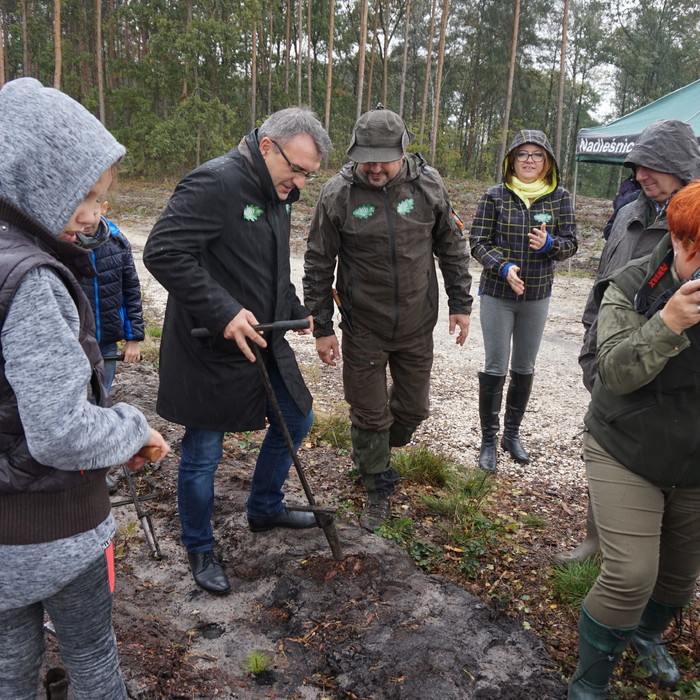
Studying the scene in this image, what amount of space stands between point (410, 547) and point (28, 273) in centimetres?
274

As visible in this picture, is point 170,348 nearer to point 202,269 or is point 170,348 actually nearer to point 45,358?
point 202,269

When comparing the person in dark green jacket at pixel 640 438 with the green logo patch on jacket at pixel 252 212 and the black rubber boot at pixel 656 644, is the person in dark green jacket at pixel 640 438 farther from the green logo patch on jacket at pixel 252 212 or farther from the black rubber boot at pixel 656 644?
the green logo patch on jacket at pixel 252 212

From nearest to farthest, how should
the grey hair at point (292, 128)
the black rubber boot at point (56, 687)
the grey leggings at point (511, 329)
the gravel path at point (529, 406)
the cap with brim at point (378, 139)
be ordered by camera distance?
the black rubber boot at point (56, 687)
the grey hair at point (292, 128)
the cap with brim at point (378, 139)
the grey leggings at point (511, 329)
the gravel path at point (529, 406)

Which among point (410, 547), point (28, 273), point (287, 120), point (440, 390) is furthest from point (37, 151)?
point (440, 390)

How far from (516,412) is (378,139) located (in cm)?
245

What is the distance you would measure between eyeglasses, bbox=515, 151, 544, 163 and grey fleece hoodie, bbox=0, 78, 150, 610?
132 inches

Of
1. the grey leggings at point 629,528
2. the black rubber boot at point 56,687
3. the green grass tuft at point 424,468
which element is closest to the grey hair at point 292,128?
the grey leggings at point 629,528

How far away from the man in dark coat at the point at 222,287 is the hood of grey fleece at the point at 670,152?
5.10 ft

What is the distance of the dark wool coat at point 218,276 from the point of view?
2.75 metres

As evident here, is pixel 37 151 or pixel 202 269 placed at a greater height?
pixel 37 151

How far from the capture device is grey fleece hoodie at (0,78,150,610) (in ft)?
4.66

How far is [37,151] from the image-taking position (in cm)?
146

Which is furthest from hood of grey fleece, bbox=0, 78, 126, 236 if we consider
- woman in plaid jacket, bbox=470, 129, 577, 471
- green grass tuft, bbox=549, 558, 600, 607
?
woman in plaid jacket, bbox=470, 129, 577, 471

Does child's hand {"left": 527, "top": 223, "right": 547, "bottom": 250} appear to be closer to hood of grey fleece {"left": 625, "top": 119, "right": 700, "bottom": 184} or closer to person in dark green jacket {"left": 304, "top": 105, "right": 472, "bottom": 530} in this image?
person in dark green jacket {"left": 304, "top": 105, "right": 472, "bottom": 530}
